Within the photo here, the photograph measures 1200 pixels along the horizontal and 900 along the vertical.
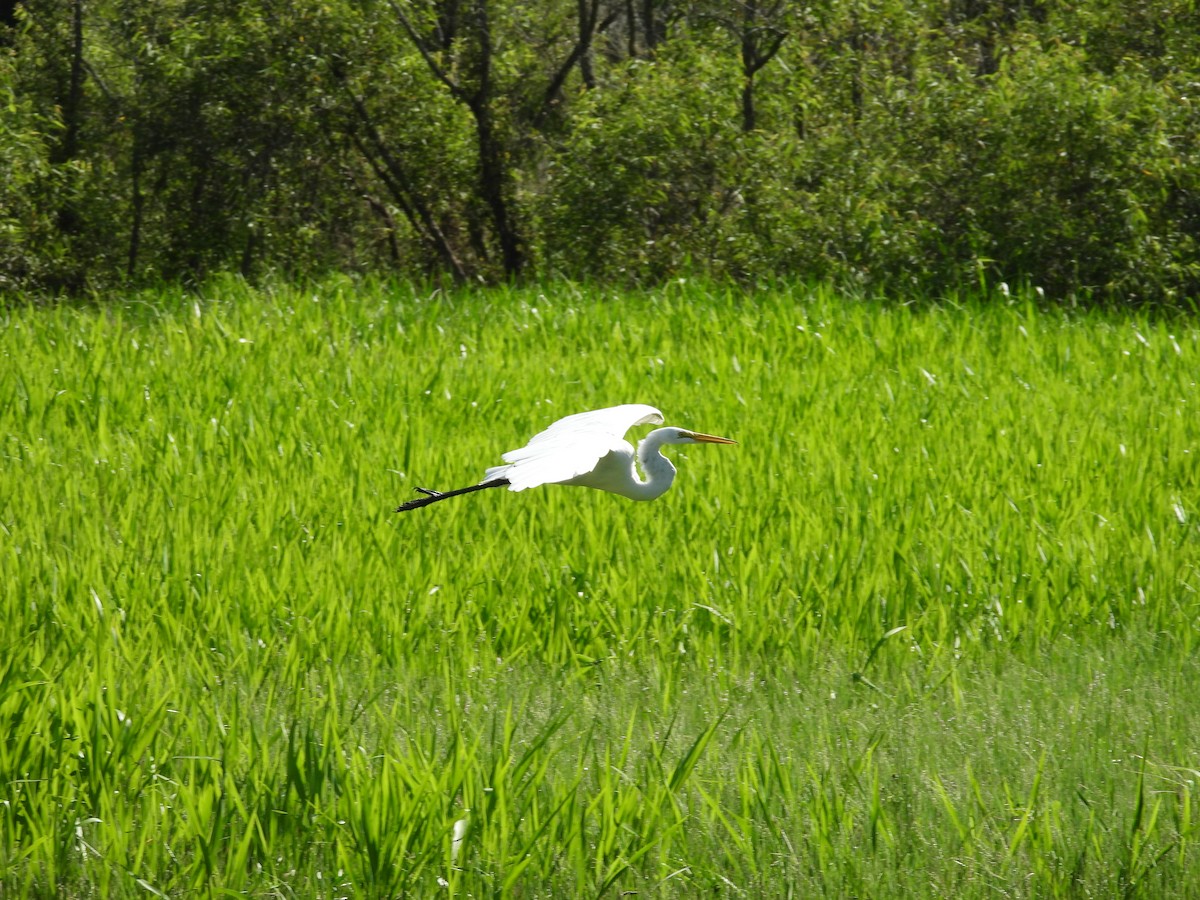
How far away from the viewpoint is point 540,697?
3.54 m

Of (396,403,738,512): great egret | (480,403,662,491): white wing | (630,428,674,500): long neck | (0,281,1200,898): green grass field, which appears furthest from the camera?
(630,428,674,500): long neck

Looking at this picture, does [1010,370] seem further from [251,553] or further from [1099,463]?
[251,553]

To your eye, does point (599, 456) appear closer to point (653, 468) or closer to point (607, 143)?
point (653, 468)

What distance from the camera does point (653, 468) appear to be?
13.2 ft

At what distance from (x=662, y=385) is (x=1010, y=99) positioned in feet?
13.6

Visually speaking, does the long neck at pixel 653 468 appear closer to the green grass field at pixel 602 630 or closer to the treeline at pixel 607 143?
the green grass field at pixel 602 630

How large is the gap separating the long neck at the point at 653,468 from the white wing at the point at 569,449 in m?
0.09

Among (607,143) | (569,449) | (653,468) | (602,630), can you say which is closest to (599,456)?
(569,449)

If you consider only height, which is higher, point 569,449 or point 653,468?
point 569,449

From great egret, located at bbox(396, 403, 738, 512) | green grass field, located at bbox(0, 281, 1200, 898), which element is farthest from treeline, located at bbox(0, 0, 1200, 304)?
great egret, located at bbox(396, 403, 738, 512)

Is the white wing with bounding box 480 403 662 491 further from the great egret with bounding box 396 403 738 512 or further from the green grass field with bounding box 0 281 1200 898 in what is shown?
the green grass field with bounding box 0 281 1200 898

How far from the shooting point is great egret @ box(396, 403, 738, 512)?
129 inches

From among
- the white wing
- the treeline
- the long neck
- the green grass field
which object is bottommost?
the green grass field

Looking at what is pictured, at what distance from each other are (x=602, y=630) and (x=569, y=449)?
83cm
